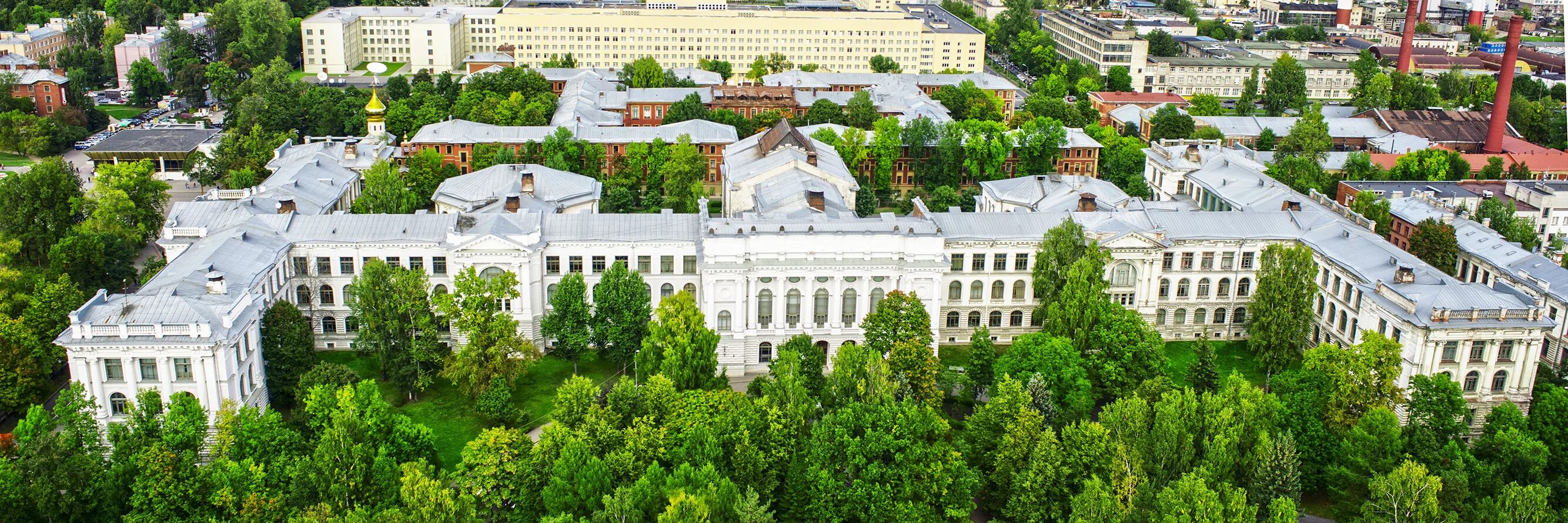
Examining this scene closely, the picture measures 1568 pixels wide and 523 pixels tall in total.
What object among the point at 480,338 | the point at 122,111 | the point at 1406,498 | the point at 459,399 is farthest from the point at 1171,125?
the point at 122,111

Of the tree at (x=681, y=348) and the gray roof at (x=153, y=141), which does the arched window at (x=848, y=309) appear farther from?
the gray roof at (x=153, y=141)

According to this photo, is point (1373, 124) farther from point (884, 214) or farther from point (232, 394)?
point (232, 394)

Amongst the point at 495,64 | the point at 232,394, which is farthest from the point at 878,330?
the point at 495,64

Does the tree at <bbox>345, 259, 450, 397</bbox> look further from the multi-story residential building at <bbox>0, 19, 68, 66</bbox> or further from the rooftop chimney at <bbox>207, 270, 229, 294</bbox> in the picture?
the multi-story residential building at <bbox>0, 19, 68, 66</bbox>

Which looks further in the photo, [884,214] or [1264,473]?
[884,214]

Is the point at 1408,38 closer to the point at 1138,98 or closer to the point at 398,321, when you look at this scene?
the point at 1138,98

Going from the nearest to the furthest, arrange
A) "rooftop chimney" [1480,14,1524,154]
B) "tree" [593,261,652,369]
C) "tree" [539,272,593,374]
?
"tree" [593,261,652,369] < "tree" [539,272,593,374] < "rooftop chimney" [1480,14,1524,154]

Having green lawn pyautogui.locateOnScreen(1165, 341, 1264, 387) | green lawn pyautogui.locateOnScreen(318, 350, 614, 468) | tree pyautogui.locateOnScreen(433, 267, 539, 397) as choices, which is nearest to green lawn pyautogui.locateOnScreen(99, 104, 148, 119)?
green lawn pyautogui.locateOnScreen(318, 350, 614, 468)
